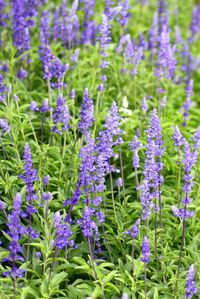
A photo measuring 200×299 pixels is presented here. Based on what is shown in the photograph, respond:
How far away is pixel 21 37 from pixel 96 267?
11.2ft

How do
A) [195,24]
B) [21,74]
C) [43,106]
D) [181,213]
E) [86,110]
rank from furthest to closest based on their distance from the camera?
[195,24], [21,74], [43,106], [86,110], [181,213]

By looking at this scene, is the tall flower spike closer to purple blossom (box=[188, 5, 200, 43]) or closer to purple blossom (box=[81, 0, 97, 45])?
purple blossom (box=[81, 0, 97, 45])

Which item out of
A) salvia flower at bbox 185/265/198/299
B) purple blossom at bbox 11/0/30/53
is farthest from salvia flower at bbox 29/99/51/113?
salvia flower at bbox 185/265/198/299

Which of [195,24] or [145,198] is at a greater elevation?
[195,24]

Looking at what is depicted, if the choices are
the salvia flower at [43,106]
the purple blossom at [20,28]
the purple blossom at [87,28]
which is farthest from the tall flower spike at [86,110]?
the purple blossom at [87,28]

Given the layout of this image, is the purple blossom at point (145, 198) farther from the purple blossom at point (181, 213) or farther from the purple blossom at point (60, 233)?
the purple blossom at point (60, 233)

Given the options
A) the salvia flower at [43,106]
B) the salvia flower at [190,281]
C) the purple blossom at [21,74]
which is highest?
the purple blossom at [21,74]

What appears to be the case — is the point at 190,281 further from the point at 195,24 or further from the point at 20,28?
the point at 195,24

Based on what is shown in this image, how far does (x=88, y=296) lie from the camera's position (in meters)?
4.79

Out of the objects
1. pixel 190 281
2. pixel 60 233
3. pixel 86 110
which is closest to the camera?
pixel 190 281

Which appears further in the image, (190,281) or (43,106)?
(43,106)

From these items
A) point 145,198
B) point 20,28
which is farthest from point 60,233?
point 20,28


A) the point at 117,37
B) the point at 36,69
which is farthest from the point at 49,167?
the point at 117,37

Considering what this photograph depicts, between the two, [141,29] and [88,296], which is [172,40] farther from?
[88,296]
